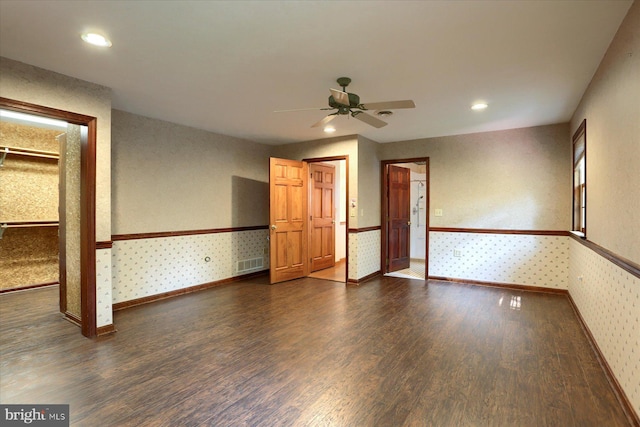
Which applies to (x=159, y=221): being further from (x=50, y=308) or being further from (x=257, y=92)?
(x=257, y=92)

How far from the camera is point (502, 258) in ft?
16.6

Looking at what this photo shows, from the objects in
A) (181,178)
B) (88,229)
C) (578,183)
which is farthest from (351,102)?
(578,183)

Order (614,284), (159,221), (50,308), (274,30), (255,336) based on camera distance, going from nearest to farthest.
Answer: (274,30), (614,284), (255,336), (50,308), (159,221)

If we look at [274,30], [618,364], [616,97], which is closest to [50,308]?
[274,30]

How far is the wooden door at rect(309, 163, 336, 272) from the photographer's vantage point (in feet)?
20.1

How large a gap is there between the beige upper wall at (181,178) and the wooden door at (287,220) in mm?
750

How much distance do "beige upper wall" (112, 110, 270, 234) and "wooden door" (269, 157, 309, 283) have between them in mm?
750

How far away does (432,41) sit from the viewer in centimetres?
232

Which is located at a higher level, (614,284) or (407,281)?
(614,284)

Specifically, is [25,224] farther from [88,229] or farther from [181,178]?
[88,229]

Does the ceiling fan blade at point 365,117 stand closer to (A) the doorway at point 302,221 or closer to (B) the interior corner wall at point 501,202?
(A) the doorway at point 302,221

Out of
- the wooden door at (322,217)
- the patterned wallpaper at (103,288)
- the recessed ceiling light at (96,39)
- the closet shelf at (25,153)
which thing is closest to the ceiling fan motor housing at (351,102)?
the recessed ceiling light at (96,39)

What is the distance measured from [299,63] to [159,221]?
9.95ft

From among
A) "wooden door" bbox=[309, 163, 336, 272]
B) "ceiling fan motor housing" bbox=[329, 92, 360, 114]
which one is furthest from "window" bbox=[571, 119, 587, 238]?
"wooden door" bbox=[309, 163, 336, 272]
